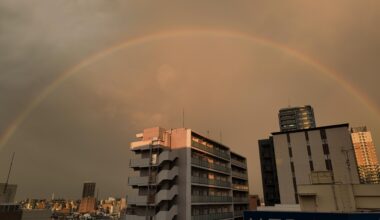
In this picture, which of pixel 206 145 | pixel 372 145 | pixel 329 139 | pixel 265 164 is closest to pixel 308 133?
pixel 329 139

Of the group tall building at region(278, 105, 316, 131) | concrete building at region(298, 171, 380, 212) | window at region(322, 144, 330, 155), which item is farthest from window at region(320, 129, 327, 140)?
tall building at region(278, 105, 316, 131)

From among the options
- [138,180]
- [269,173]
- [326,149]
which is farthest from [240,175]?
[138,180]

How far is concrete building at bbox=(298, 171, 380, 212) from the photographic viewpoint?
79.9 ft

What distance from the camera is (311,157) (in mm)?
48844

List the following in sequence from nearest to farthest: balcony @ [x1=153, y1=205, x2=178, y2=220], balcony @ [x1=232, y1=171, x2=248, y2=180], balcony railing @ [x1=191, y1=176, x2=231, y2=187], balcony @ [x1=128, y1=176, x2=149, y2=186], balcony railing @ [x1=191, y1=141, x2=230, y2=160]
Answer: balcony @ [x1=153, y1=205, x2=178, y2=220]
balcony @ [x1=128, y1=176, x2=149, y2=186]
balcony railing @ [x1=191, y1=176, x2=231, y2=187]
balcony railing @ [x1=191, y1=141, x2=230, y2=160]
balcony @ [x1=232, y1=171, x2=248, y2=180]

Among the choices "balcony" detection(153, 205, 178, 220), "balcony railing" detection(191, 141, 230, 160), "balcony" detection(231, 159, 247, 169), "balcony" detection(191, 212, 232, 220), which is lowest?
"balcony" detection(191, 212, 232, 220)

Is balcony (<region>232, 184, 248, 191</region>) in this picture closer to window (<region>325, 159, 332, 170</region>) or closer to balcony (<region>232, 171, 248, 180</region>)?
balcony (<region>232, 171, 248, 180</region>)

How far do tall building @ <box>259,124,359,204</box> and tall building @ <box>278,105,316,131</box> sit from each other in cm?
13745

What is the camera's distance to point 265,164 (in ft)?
211

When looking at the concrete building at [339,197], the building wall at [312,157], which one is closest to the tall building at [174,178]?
the building wall at [312,157]

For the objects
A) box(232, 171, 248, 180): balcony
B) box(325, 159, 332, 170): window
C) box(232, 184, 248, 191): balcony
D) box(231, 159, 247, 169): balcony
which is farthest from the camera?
box(231, 159, 247, 169): balcony

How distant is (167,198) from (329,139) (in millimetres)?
34035

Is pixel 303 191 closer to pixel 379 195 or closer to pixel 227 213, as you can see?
pixel 379 195

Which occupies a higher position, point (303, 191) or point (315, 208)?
point (303, 191)
